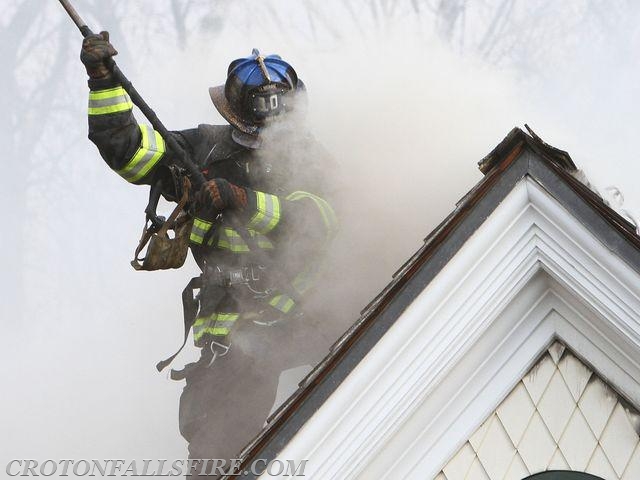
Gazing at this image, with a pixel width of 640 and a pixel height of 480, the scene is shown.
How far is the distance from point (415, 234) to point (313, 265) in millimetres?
1112

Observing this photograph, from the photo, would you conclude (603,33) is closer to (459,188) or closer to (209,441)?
(459,188)

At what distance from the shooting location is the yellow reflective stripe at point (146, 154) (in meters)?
6.48

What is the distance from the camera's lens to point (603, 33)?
584 inches

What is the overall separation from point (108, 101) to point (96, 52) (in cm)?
36

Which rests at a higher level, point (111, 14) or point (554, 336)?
point (111, 14)

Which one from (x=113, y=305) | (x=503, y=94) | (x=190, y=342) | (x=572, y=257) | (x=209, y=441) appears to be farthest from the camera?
(x=113, y=305)

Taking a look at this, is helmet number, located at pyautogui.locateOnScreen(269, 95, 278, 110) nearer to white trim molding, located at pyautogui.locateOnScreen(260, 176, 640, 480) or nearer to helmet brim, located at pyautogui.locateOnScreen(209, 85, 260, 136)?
helmet brim, located at pyautogui.locateOnScreen(209, 85, 260, 136)

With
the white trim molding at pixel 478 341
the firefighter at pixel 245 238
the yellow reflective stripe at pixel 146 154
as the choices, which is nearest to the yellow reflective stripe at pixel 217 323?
the firefighter at pixel 245 238

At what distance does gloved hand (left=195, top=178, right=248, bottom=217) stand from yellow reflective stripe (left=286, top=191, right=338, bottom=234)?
1.07 ft

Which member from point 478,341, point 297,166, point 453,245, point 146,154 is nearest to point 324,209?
point 297,166

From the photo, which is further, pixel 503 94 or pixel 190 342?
pixel 190 342

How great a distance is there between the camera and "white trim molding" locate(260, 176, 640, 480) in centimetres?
414

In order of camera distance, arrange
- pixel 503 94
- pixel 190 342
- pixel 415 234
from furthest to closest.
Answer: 1. pixel 190 342
2. pixel 503 94
3. pixel 415 234

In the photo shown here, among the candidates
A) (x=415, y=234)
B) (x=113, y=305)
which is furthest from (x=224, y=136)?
(x=113, y=305)
